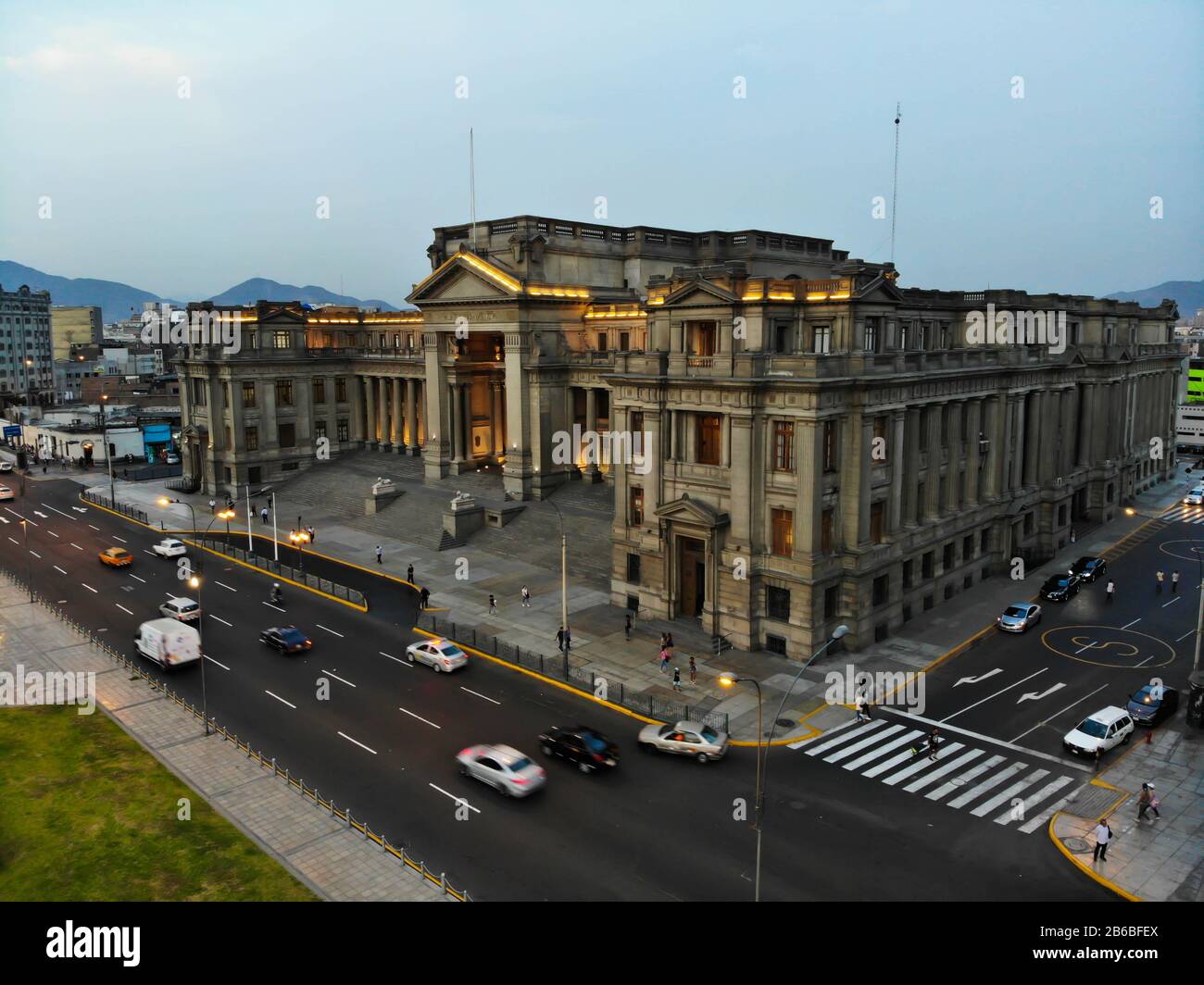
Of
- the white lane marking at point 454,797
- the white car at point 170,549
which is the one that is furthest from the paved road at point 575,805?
the white car at point 170,549

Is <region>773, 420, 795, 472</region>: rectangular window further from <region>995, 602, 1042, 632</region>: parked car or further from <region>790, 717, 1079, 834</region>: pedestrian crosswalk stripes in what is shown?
<region>995, 602, 1042, 632</region>: parked car

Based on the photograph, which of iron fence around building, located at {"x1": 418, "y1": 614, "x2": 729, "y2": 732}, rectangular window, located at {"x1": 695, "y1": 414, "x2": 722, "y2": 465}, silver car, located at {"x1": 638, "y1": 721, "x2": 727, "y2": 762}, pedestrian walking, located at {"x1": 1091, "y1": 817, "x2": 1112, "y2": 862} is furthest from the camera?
rectangular window, located at {"x1": 695, "y1": 414, "x2": 722, "y2": 465}

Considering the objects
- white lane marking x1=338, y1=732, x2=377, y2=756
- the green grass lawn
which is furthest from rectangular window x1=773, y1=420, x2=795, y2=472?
the green grass lawn

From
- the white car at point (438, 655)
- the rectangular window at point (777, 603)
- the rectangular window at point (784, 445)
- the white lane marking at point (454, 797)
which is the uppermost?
the rectangular window at point (784, 445)

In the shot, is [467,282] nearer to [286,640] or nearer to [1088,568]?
[286,640]

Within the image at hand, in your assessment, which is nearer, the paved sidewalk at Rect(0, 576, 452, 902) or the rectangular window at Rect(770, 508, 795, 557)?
the paved sidewalk at Rect(0, 576, 452, 902)

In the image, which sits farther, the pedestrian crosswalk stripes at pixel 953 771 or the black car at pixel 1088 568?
the black car at pixel 1088 568

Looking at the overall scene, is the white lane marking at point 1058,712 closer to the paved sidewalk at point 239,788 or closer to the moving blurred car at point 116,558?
the paved sidewalk at point 239,788
